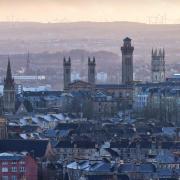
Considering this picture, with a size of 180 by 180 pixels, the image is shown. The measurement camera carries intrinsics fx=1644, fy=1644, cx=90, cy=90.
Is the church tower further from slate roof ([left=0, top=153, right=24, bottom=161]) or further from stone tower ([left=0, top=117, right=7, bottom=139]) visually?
slate roof ([left=0, top=153, right=24, bottom=161])

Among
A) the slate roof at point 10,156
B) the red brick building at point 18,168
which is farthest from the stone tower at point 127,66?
the red brick building at point 18,168

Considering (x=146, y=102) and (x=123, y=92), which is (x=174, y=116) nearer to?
(x=146, y=102)

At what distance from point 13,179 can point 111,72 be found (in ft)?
333

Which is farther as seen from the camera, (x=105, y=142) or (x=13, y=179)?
(x=105, y=142)

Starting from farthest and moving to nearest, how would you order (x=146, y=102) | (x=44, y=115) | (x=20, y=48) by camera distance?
1. (x=20, y=48)
2. (x=146, y=102)
3. (x=44, y=115)

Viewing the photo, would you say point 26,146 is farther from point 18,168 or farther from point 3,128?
point 3,128

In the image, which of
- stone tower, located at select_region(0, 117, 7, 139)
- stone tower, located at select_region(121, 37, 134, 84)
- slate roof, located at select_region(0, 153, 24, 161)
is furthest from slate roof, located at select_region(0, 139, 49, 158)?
stone tower, located at select_region(121, 37, 134, 84)

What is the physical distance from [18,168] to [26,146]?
5019 mm

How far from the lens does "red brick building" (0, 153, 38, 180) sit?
148 feet

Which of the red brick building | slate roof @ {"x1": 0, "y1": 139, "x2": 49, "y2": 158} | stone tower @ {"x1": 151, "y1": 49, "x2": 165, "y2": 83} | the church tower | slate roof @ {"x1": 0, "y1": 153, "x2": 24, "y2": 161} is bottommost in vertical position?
the red brick building

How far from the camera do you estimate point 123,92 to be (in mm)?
88312

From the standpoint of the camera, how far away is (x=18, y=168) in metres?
45.8

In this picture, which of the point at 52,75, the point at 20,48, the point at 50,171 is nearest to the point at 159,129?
the point at 50,171

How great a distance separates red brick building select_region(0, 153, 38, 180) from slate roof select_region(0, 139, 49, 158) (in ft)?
11.6
